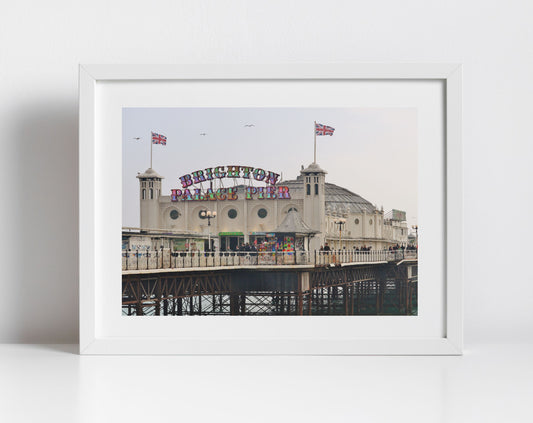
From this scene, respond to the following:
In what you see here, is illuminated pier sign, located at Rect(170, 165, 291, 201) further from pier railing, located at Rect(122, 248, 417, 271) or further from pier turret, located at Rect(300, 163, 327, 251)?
pier railing, located at Rect(122, 248, 417, 271)

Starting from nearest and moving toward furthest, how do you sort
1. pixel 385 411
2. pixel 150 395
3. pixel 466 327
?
pixel 385 411 < pixel 150 395 < pixel 466 327

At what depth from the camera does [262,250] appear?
176cm

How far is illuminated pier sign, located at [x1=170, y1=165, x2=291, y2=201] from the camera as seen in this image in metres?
1.77

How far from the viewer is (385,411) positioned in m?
1.22

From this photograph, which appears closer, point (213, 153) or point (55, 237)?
point (213, 153)

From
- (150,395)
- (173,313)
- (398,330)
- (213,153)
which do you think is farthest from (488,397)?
(213,153)

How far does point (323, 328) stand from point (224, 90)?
2.67 ft

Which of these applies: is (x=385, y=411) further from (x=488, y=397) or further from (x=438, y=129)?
(x=438, y=129)

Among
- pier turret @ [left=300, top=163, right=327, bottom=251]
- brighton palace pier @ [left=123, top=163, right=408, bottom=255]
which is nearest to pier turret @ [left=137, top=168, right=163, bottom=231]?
brighton palace pier @ [left=123, top=163, right=408, bottom=255]

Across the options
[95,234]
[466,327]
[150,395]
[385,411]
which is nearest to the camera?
[385,411]
